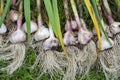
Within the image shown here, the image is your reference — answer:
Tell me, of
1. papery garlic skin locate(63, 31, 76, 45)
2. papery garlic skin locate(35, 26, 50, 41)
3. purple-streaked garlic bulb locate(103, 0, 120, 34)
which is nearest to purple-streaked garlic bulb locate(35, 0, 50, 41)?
papery garlic skin locate(35, 26, 50, 41)

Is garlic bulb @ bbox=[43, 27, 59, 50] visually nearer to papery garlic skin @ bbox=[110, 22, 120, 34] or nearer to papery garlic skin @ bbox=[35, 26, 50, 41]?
papery garlic skin @ bbox=[35, 26, 50, 41]

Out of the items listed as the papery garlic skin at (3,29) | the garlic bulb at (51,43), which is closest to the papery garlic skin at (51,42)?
the garlic bulb at (51,43)

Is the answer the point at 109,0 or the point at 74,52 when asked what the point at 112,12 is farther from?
the point at 74,52

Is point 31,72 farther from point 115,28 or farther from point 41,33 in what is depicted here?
point 115,28

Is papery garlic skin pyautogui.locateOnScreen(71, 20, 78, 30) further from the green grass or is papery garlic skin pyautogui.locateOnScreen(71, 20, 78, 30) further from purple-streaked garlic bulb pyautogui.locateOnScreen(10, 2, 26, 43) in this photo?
purple-streaked garlic bulb pyautogui.locateOnScreen(10, 2, 26, 43)

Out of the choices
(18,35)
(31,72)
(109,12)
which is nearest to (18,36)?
(18,35)

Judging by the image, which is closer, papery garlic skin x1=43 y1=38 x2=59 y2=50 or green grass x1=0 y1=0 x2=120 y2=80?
papery garlic skin x1=43 y1=38 x2=59 y2=50

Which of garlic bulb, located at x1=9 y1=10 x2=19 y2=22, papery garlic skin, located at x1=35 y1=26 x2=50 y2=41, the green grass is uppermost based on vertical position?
garlic bulb, located at x1=9 y1=10 x2=19 y2=22

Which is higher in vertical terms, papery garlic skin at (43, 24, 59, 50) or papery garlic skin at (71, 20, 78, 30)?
papery garlic skin at (71, 20, 78, 30)
